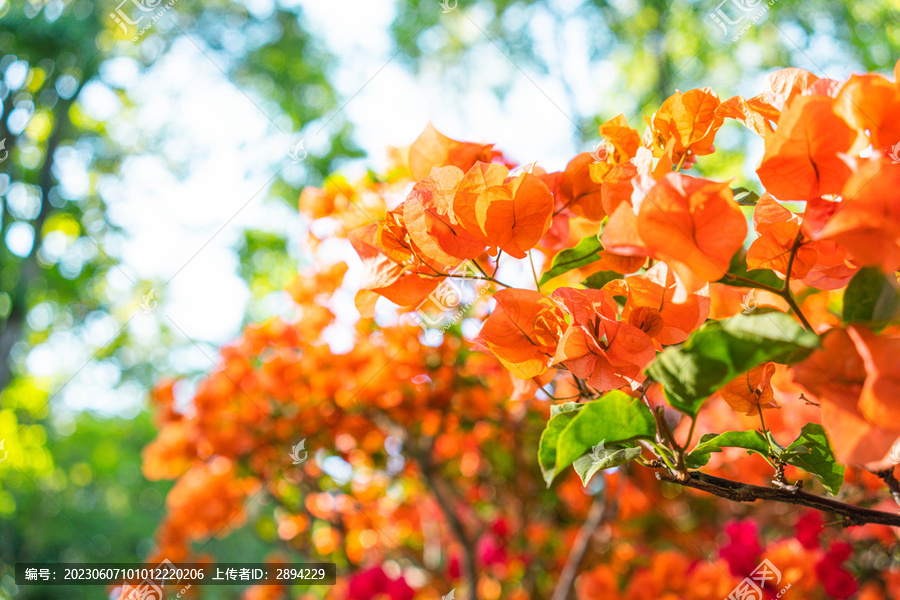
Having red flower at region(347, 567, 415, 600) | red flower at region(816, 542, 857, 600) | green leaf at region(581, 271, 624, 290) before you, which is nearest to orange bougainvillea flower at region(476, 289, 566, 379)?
green leaf at region(581, 271, 624, 290)

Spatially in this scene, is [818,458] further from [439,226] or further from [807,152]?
[439,226]

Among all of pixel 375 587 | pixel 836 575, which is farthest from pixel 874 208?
pixel 375 587

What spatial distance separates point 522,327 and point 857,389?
0.23 metres

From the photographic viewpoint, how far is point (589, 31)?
3.81 metres

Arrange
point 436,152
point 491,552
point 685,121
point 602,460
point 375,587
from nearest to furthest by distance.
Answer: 1. point 602,460
2. point 685,121
3. point 436,152
4. point 375,587
5. point 491,552

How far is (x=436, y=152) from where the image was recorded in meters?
0.65

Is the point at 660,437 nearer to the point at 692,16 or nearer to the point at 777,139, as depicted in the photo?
the point at 777,139

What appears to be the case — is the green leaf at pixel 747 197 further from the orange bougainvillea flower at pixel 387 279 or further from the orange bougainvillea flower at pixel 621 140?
the orange bougainvillea flower at pixel 387 279

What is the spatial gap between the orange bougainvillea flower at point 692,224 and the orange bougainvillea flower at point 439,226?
172 millimetres

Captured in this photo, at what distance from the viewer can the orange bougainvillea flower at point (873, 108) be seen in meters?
0.37

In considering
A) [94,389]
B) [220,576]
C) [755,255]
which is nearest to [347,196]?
[755,255]

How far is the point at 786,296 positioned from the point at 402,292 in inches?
13.2

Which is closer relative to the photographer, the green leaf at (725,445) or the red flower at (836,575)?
the green leaf at (725,445)

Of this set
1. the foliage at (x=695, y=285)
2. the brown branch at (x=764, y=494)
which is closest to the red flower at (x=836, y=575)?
the foliage at (x=695, y=285)
